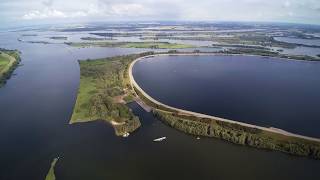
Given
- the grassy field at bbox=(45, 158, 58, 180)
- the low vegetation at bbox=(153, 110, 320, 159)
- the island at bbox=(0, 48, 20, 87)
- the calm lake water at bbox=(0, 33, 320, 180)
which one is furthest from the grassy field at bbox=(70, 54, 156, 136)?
the island at bbox=(0, 48, 20, 87)

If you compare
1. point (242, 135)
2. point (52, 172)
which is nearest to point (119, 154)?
point (52, 172)

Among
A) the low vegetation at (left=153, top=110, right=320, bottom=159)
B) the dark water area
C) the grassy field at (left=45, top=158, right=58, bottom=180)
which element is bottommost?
the grassy field at (left=45, top=158, right=58, bottom=180)

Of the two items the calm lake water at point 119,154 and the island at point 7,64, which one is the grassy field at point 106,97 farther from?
the island at point 7,64

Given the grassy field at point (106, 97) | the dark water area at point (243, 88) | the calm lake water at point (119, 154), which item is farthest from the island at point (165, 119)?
the dark water area at point (243, 88)

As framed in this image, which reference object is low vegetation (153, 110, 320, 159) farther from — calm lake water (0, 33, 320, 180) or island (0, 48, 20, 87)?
island (0, 48, 20, 87)

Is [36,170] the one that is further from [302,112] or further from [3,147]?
[302,112]

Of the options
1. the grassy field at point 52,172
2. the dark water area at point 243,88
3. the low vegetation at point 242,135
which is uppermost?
the dark water area at point 243,88

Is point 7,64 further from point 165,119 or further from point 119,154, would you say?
point 119,154
